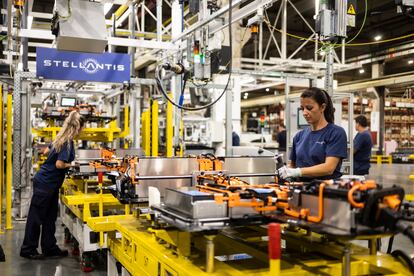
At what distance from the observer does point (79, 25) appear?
435 centimetres

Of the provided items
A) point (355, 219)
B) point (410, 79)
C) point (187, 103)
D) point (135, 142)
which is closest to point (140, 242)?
point (355, 219)

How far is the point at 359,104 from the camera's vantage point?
671 inches

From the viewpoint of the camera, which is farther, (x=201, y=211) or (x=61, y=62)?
(x=61, y=62)

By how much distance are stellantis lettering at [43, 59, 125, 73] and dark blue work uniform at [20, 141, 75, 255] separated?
2110 mm

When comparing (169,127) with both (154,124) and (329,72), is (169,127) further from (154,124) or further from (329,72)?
(329,72)

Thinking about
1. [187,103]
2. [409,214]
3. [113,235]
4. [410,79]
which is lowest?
[113,235]

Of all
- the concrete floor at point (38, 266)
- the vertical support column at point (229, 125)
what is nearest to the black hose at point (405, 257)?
the concrete floor at point (38, 266)

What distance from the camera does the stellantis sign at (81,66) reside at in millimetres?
6625

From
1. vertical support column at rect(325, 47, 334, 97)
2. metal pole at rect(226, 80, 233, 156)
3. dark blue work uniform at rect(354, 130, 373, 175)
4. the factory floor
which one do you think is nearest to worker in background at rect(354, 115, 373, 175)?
dark blue work uniform at rect(354, 130, 373, 175)

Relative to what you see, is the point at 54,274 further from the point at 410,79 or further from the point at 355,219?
the point at 410,79

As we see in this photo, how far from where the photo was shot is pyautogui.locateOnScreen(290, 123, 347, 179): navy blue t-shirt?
2904 mm

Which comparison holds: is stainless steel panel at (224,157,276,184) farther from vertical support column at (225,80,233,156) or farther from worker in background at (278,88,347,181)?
vertical support column at (225,80,233,156)

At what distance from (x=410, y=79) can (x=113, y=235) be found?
1391cm

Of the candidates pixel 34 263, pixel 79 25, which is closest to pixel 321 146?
pixel 79 25
